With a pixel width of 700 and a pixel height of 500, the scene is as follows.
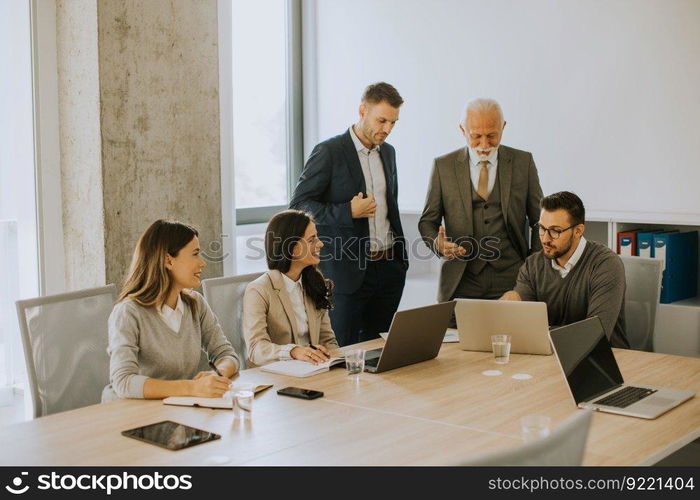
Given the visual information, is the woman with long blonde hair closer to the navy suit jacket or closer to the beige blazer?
the beige blazer

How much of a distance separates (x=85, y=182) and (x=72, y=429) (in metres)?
2.02

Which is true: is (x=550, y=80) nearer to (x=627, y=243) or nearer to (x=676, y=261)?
(x=627, y=243)

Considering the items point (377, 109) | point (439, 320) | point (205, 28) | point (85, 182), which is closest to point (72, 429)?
point (439, 320)

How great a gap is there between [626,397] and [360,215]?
1.77 meters

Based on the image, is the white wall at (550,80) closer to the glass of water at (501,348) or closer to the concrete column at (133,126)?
the concrete column at (133,126)

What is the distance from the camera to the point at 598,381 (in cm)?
268

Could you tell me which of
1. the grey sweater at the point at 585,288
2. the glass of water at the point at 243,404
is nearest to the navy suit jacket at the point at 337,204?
the grey sweater at the point at 585,288

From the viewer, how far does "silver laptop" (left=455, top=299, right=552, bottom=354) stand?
3197 mm

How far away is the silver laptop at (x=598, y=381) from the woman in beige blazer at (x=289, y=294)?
103cm

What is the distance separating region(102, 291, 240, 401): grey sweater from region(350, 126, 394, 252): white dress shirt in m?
1.29

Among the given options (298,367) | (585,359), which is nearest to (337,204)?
(298,367)
